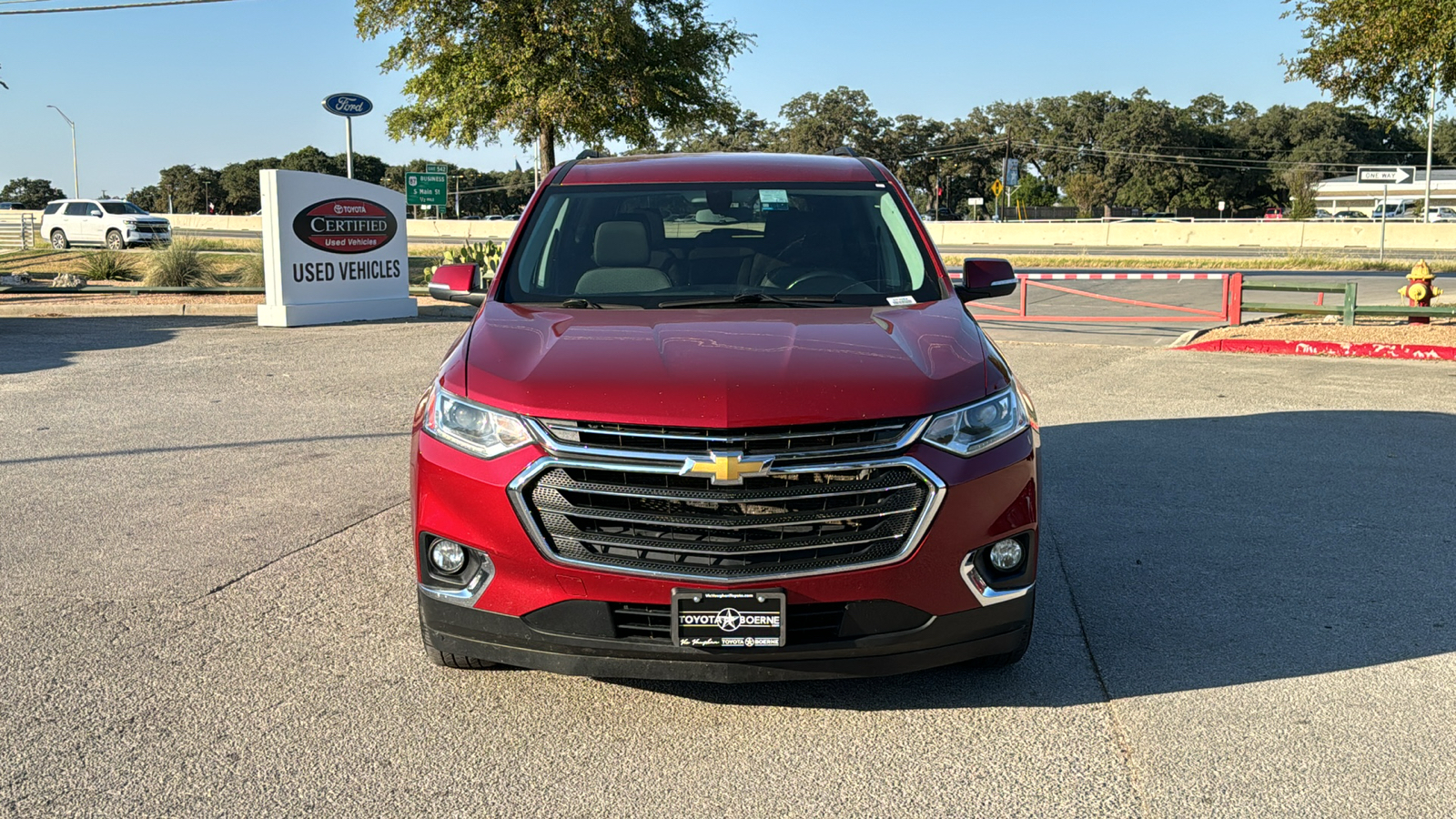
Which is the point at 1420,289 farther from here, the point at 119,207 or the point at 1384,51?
the point at 119,207

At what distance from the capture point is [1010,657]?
3.99m

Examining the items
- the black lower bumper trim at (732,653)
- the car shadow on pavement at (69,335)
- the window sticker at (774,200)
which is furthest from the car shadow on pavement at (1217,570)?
the car shadow on pavement at (69,335)

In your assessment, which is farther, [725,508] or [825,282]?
[825,282]

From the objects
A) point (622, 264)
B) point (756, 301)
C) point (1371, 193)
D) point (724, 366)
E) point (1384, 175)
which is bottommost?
point (724, 366)

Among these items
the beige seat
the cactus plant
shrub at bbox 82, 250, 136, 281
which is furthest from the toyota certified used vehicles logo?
Answer: the beige seat

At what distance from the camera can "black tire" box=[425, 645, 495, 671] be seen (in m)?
4.05

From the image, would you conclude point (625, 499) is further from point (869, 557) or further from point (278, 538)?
point (278, 538)

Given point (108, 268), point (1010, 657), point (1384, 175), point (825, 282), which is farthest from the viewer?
point (1384, 175)

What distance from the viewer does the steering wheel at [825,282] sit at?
4949mm

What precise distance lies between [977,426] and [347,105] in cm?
2087

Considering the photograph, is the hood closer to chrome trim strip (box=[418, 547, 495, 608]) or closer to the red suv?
the red suv

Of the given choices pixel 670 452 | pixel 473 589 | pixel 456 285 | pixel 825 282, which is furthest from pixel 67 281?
pixel 670 452

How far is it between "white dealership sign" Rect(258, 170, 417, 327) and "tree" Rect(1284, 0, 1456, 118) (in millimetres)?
12542

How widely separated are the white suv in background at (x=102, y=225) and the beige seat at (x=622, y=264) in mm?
36398
